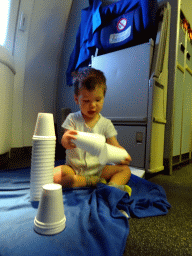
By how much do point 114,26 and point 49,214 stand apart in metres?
1.23

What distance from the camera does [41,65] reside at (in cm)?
168

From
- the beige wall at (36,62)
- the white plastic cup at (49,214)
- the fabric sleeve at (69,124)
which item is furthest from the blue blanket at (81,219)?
the beige wall at (36,62)

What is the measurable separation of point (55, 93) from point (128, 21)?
1.03m

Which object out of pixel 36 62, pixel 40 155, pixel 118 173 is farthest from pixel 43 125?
pixel 36 62

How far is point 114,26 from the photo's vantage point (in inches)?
47.3

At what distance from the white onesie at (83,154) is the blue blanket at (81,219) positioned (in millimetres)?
99

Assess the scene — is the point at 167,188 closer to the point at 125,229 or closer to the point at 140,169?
the point at 140,169

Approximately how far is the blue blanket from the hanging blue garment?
3.00 feet

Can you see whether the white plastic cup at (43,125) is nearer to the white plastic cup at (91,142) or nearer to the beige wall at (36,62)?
the white plastic cup at (91,142)

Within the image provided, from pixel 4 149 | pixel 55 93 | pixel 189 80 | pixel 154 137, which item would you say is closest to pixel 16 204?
pixel 4 149

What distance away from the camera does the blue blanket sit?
370 millimetres

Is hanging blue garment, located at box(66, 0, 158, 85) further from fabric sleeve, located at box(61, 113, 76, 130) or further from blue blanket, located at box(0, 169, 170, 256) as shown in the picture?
blue blanket, located at box(0, 169, 170, 256)

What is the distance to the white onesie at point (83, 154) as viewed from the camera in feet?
2.53

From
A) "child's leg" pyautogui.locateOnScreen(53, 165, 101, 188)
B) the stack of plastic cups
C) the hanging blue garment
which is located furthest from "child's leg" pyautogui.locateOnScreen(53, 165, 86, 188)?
the hanging blue garment
